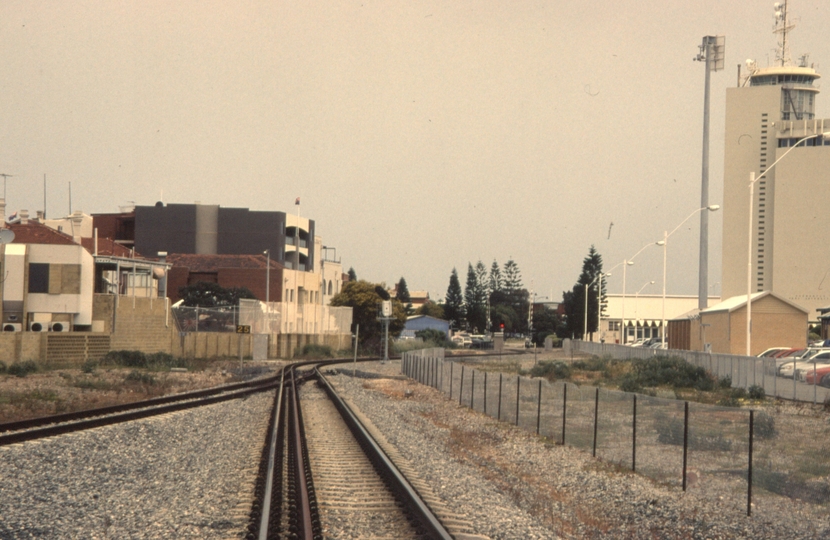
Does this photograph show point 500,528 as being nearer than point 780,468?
Yes

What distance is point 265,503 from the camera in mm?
11820

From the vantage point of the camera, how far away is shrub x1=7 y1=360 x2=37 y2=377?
37.9 metres

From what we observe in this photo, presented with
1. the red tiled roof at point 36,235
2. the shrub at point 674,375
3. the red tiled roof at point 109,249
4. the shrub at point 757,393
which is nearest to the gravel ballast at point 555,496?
the shrub at point 757,393

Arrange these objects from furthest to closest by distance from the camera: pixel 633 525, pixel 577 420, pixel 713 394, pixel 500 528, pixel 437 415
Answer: pixel 713 394, pixel 437 415, pixel 577 420, pixel 633 525, pixel 500 528

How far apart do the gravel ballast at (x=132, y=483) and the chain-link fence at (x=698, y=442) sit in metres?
7.06

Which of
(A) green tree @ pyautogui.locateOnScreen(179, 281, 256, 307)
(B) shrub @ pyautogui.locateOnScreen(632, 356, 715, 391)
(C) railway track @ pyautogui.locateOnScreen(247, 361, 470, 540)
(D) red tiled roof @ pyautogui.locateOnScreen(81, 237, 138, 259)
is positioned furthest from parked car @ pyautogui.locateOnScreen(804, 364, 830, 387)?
(A) green tree @ pyautogui.locateOnScreen(179, 281, 256, 307)

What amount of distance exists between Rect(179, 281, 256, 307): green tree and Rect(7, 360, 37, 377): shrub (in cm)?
5548

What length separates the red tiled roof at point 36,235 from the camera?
64106mm

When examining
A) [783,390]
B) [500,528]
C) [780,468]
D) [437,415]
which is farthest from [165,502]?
[783,390]

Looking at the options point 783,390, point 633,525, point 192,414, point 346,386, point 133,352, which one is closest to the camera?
point 633,525

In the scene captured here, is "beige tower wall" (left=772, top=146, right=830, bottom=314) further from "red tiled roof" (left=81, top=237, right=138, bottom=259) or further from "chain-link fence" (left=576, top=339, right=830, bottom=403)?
"chain-link fence" (left=576, top=339, right=830, bottom=403)

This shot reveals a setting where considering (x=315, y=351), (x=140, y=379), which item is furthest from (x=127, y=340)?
(x=315, y=351)

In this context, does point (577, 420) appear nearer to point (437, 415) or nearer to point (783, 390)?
point (437, 415)

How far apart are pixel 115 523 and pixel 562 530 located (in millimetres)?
5613
